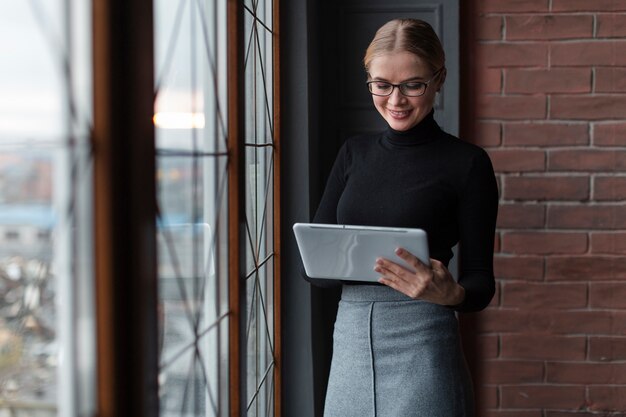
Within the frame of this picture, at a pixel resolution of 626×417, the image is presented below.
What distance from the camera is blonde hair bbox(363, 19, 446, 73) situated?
1719 mm

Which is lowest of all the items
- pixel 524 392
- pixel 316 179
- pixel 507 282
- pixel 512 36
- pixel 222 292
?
pixel 524 392

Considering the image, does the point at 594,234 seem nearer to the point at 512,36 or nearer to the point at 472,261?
the point at 512,36

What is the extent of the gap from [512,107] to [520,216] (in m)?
0.35

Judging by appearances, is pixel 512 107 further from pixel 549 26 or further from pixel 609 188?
pixel 609 188

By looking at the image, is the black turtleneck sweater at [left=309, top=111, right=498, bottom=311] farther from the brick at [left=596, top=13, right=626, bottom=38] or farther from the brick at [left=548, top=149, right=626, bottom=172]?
the brick at [left=596, top=13, right=626, bottom=38]

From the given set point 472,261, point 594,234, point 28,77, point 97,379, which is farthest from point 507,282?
point 28,77

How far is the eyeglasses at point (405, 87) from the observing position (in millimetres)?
1721

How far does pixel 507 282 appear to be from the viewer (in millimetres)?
2783

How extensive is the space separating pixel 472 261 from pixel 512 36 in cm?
128

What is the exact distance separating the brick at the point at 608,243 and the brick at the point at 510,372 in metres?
0.43

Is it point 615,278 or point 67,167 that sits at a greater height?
point 67,167

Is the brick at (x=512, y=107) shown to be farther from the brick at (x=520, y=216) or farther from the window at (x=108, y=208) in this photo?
the window at (x=108, y=208)

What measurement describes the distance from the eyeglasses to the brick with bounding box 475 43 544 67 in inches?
42.5

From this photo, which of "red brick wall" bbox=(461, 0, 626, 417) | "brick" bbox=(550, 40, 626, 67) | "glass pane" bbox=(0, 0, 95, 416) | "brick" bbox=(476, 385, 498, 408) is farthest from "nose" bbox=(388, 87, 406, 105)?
"brick" bbox=(476, 385, 498, 408)
